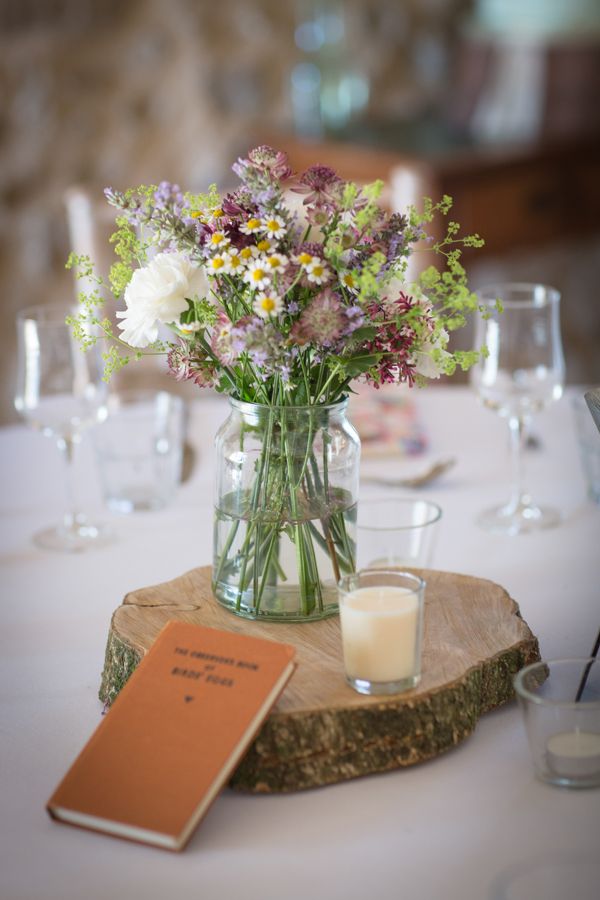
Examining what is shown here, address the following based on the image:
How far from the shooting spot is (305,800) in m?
0.82

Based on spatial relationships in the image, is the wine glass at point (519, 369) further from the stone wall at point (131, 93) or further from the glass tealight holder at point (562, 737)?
the stone wall at point (131, 93)

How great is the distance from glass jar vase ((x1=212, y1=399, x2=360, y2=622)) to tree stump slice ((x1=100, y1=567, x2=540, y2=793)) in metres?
0.03

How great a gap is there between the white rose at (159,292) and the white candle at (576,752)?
1.50 ft

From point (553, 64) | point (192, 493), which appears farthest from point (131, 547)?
point (553, 64)

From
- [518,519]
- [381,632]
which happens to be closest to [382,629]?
[381,632]

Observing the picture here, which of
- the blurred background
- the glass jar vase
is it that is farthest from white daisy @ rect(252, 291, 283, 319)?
the blurred background

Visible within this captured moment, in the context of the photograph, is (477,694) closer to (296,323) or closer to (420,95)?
(296,323)

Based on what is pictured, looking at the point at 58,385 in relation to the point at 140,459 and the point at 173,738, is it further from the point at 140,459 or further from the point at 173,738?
the point at 173,738

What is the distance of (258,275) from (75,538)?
59cm

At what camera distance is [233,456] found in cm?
97

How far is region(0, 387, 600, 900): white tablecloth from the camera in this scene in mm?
727

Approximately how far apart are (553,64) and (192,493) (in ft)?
7.30

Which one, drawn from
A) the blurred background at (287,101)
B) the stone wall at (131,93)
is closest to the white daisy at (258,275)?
the blurred background at (287,101)

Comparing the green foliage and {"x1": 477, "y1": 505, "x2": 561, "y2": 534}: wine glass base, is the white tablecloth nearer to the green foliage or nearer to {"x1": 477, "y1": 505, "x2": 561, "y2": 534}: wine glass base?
{"x1": 477, "y1": 505, "x2": 561, "y2": 534}: wine glass base
